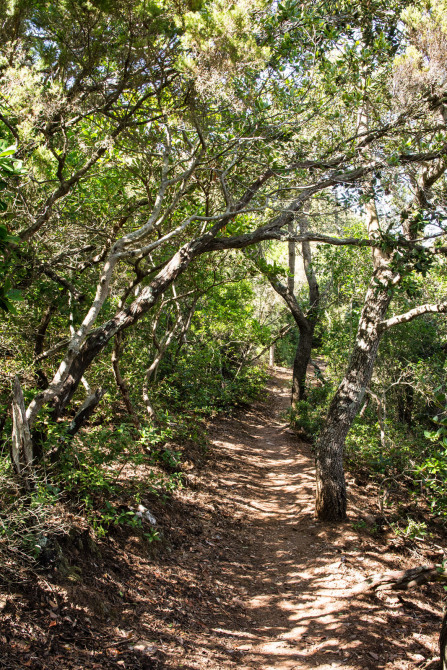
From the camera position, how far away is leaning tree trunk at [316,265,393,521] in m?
6.78

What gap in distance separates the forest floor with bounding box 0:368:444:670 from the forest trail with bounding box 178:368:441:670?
0.02 meters

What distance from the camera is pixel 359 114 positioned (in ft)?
21.6

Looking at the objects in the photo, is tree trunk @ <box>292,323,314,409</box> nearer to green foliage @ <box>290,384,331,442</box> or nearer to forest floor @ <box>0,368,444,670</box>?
green foliage @ <box>290,384,331,442</box>

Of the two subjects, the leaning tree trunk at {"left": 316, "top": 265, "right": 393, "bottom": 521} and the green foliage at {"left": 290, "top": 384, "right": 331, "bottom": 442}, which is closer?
the leaning tree trunk at {"left": 316, "top": 265, "right": 393, "bottom": 521}

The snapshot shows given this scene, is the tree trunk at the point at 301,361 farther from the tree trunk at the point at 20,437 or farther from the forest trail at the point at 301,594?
the tree trunk at the point at 20,437

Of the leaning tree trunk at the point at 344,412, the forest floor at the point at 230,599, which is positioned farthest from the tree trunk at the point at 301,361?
the leaning tree trunk at the point at 344,412

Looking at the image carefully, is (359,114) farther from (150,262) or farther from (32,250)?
(32,250)

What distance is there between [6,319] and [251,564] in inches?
176

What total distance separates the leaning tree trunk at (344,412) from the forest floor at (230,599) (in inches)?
14.4

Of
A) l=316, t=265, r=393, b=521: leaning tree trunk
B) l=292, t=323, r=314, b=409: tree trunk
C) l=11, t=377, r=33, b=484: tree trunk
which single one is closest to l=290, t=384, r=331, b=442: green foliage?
l=292, t=323, r=314, b=409: tree trunk

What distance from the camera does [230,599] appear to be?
4.98m

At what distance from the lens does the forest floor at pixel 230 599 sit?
3.33m

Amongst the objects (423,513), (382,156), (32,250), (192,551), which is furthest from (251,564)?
(382,156)

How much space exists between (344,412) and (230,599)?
3.20 m
